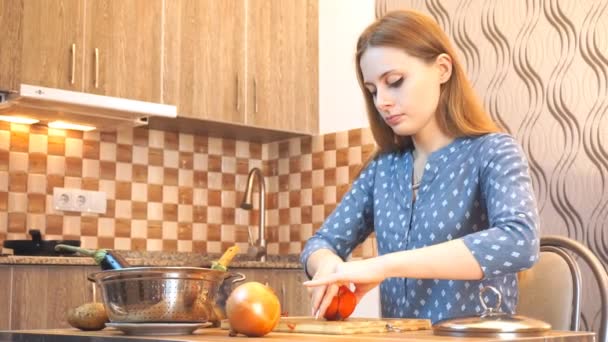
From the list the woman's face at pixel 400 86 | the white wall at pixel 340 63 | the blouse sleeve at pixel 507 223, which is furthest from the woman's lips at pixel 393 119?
the white wall at pixel 340 63

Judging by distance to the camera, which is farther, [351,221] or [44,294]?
[44,294]

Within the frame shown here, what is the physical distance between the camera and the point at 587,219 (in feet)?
10.5

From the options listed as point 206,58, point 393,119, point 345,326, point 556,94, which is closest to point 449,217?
point 393,119

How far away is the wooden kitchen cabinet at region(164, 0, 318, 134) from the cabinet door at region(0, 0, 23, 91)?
0.64 m

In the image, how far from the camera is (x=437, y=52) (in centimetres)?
202

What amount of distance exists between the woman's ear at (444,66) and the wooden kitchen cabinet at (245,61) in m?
1.94

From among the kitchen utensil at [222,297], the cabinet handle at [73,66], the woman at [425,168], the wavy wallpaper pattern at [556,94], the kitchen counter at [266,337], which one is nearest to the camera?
the kitchen counter at [266,337]

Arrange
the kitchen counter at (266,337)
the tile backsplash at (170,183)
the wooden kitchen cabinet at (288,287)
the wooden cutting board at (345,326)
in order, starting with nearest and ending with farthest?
the kitchen counter at (266,337) → the wooden cutting board at (345,326) → the tile backsplash at (170,183) → the wooden kitchen cabinet at (288,287)

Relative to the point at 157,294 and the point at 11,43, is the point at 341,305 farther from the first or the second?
the point at 11,43

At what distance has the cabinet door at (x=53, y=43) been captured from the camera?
11.1 feet

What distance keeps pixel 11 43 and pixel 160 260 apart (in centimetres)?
100

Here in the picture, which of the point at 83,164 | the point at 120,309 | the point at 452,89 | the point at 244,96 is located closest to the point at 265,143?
the point at 244,96

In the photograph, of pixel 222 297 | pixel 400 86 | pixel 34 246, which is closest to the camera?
pixel 222 297

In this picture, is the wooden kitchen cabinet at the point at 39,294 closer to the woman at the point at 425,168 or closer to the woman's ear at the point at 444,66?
the woman at the point at 425,168
